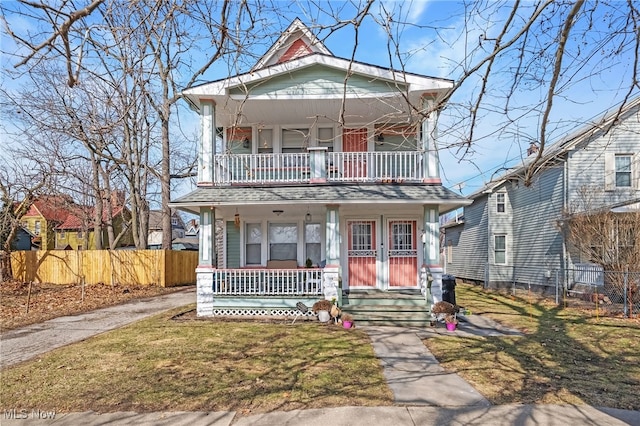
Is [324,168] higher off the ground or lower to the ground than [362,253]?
higher

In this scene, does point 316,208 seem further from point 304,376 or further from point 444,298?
point 304,376

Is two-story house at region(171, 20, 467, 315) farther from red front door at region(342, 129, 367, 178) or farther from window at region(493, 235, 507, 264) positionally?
window at region(493, 235, 507, 264)

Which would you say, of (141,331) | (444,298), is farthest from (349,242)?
(141,331)

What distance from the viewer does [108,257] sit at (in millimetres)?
19516

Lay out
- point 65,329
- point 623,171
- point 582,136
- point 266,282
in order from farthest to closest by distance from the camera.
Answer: point 623,171 < point 266,282 < point 65,329 < point 582,136

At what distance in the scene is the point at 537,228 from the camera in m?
17.6

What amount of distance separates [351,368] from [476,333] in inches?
168

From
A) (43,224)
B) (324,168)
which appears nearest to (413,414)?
(324,168)

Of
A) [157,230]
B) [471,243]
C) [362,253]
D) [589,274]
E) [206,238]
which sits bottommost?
[589,274]

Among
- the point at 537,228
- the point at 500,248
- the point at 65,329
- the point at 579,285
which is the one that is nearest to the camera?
the point at 65,329

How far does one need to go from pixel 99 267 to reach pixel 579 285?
2149 cm

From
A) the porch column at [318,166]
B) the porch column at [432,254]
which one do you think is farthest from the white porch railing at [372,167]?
the porch column at [432,254]

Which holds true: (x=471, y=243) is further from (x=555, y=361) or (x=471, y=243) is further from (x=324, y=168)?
(x=555, y=361)

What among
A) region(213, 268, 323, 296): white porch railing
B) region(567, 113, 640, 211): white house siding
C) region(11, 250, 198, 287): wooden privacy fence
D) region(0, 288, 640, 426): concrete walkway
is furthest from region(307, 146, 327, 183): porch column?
region(11, 250, 198, 287): wooden privacy fence
